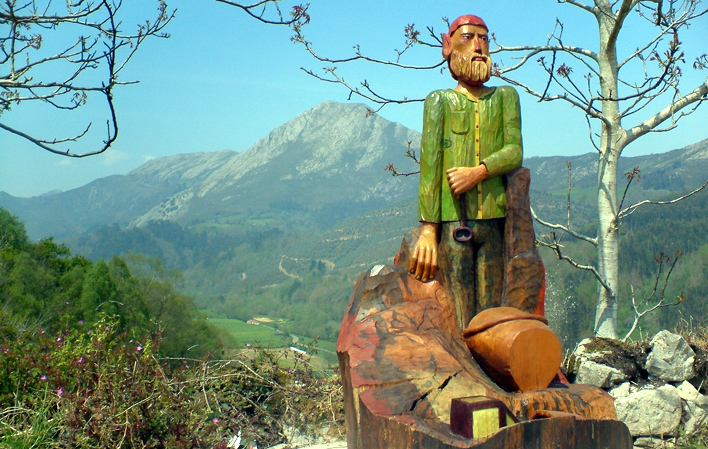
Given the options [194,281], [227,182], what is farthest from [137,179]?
[194,281]

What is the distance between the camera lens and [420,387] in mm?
3539

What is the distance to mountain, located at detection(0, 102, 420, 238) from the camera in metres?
86.2

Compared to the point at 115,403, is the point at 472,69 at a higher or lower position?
higher

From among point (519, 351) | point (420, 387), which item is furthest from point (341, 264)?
point (420, 387)

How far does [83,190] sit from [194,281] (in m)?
81.6

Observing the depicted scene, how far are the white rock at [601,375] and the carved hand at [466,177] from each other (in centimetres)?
308

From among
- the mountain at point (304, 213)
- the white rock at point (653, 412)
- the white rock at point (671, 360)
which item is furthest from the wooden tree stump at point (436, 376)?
the mountain at point (304, 213)

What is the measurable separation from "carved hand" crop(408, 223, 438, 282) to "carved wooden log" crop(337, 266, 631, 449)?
7cm

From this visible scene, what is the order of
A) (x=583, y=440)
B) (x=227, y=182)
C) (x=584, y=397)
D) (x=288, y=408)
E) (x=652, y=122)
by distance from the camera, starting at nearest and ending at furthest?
(x=583, y=440)
(x=584, y=397)
(x=288, y=408)
(x=652, y=122)
(x=227, y=182)

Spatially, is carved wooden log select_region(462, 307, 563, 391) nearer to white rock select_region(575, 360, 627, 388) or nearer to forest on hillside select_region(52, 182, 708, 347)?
white rock select_region(575, 360, 627, 388)

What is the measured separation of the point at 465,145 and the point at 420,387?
1.86 m

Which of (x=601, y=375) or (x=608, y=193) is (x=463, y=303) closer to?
(x=601, y=375)

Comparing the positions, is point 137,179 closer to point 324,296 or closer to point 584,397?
point 324,296

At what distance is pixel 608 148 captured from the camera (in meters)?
7.66
